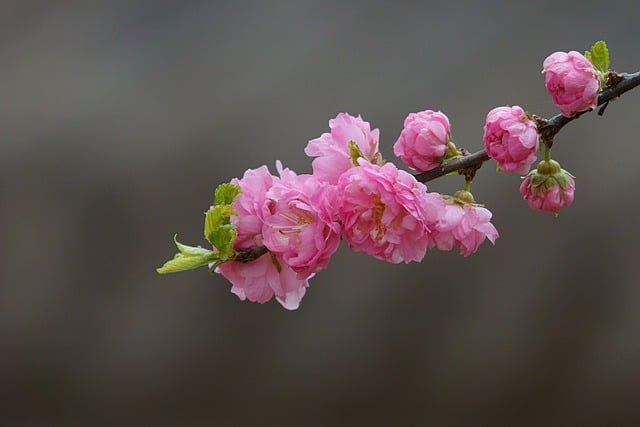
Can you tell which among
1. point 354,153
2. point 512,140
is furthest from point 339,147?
point 512,140

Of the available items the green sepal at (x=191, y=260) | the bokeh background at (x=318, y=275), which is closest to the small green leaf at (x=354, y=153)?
the green sepal at (x=191, y=260)

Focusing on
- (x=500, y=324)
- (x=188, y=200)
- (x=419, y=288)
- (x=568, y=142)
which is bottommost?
(x=500, y=324)

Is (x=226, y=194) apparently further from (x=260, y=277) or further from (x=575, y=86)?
(x=575, y=86)

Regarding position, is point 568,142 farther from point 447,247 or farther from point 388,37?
point 447,247

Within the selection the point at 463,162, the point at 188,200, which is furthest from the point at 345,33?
the point at 463,162

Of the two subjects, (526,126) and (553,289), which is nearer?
(526,126)

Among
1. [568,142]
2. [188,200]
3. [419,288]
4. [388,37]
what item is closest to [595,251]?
[568,142]

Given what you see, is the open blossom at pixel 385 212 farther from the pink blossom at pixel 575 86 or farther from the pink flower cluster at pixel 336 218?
the pink blossom at pixel 575 86

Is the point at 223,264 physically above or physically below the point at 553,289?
above
